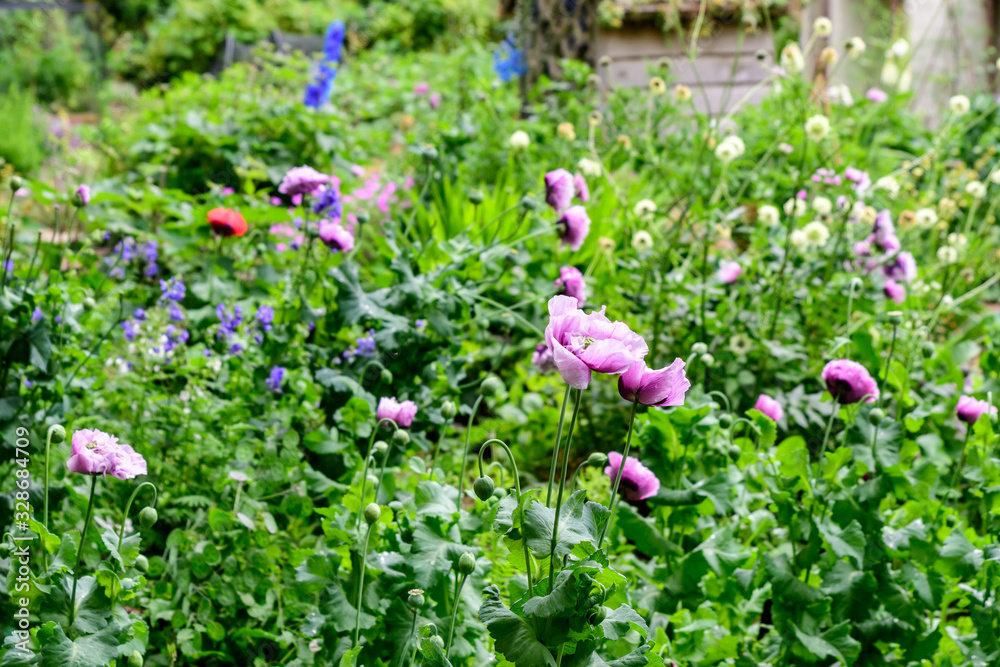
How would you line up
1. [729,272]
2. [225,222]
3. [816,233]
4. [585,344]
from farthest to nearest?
[816,233]
[729,272]
[225,222]
[585,344]

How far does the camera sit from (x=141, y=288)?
6.82ft

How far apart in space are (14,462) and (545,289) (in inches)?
49.2

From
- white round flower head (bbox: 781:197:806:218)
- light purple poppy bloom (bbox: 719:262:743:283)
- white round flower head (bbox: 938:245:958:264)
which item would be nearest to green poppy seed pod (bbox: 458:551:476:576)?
light purple poppy bloom (bbox: 719:262:743:283)

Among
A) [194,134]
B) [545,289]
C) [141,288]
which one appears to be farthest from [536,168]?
[141,288]

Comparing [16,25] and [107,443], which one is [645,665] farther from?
[16,25]

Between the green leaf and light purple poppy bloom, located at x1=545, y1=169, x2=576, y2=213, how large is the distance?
987 millimetres

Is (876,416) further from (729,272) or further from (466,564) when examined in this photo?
(729,272)

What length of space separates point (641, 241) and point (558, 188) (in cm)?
62

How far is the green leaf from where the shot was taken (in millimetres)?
774

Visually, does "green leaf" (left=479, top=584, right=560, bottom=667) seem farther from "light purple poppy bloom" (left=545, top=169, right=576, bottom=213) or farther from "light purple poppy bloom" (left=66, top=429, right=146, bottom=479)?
"light purple poppy bloom" (left=545, top=169, right=576, bottom=213)

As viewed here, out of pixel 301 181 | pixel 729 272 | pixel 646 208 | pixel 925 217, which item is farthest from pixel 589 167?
pixel 301 181

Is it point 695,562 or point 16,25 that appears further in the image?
point 16,25

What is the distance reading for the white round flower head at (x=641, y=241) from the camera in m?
2.17

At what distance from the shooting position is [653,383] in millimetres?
774
